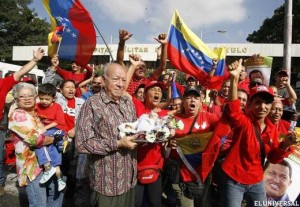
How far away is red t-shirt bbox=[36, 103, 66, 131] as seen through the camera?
358 centimetres

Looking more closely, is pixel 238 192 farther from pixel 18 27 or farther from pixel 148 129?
pixel 18 27

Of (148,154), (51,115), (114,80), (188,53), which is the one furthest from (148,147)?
(188,53)

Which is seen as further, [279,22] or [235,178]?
[279,22]

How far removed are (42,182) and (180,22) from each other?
4076mm

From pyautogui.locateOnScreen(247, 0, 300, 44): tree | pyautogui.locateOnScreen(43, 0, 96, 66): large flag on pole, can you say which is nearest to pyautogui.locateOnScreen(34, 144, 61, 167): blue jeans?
pyautogui.locateOnScreen(43, 0, 96, 66): large flag on pole

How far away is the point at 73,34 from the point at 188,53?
2.22m

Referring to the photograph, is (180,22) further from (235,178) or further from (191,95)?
(235,178)

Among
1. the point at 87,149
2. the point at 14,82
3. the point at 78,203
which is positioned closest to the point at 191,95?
the point at 87,149

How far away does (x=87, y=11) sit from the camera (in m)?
5.67

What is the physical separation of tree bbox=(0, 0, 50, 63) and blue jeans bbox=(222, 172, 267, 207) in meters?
33.9

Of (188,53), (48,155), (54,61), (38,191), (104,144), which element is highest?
(188,53)

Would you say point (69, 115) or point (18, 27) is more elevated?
point (18, 27)

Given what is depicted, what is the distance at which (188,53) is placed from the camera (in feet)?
19.4

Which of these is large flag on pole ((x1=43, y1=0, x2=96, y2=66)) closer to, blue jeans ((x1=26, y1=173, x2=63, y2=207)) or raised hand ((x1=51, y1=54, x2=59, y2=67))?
raised hand ((x1=51, y1=54, x2=59, y2=67))
